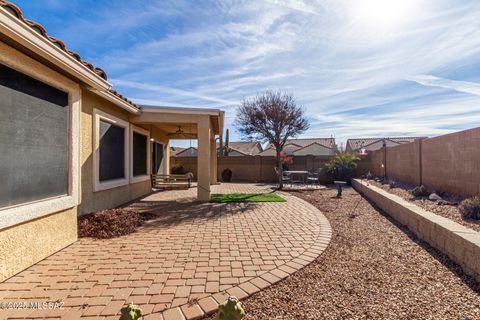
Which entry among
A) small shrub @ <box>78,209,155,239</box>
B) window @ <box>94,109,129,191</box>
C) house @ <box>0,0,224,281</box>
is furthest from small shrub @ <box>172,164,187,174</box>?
small shrub @ <box>78,209,155,239</box>

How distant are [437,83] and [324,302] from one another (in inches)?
654

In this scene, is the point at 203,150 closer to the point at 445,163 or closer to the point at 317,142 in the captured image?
the point at 445,163

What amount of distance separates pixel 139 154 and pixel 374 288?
9.02m

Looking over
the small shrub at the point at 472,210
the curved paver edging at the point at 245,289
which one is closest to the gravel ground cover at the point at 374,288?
the curved paver edging at the point at 245,289

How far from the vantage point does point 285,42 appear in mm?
8000

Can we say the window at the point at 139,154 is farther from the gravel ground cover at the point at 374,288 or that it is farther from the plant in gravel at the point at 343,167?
the plant in gravel at the point at 343,167

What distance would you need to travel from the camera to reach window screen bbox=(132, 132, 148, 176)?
9.12 metres

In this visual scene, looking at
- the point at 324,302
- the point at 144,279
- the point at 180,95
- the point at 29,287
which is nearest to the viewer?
the point at 324,302

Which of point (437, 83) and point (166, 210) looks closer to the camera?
point (166, 210)

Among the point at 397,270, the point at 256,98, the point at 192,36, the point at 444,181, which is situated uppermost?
the point at 192,36

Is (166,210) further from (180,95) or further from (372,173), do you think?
(372,173)

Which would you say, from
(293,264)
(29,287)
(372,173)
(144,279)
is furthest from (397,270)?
(372,173)

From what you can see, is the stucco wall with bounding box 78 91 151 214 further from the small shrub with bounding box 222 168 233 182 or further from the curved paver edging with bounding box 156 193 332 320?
the small shrub with bounding box 222 168 233 182

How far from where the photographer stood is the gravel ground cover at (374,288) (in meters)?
→ 2.46
